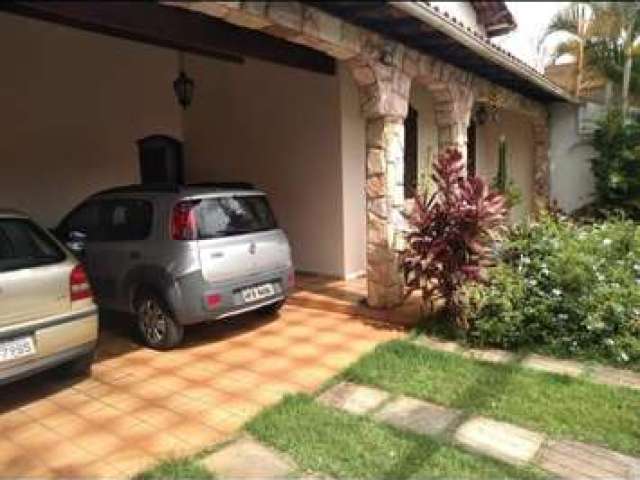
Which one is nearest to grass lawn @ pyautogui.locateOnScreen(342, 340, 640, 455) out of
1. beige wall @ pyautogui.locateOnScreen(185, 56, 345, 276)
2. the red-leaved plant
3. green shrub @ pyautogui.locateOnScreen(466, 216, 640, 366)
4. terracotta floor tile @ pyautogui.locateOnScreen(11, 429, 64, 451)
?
green shrub @ pyautogui.locateOnScreen(466, 216, 640, 366)

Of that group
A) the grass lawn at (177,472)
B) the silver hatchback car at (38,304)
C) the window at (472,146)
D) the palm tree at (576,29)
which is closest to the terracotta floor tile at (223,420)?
the grass lawn at (177,472)

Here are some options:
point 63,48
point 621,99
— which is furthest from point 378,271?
point 621,99

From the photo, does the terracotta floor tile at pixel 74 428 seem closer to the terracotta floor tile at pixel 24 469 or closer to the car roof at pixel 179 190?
the terracotta floor tile at pixel 24 469

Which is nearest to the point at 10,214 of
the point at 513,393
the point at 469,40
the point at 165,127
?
the point at 513,393

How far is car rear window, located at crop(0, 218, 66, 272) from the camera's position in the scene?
4.33 metres

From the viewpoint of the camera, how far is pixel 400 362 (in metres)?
5.31

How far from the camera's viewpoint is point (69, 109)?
27.9 ft

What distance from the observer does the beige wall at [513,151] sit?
13.5 metres

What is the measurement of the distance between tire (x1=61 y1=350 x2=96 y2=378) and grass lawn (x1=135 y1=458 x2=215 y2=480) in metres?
1.67

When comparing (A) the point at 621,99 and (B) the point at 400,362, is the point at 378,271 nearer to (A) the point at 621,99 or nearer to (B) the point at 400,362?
(B) the point at 400,362

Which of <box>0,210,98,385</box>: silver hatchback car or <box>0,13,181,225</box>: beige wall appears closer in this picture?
<box>0,210,98,385</box>: silver hatchback car

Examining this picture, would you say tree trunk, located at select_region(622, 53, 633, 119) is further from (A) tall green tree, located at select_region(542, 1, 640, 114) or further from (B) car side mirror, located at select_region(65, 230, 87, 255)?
(B) car side mirror, located at select_region(65, 230, 87, 255)

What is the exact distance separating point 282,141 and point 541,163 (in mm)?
6375

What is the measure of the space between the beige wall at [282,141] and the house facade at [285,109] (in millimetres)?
22
